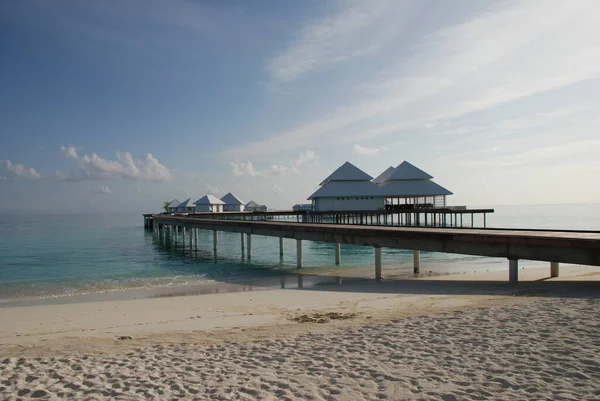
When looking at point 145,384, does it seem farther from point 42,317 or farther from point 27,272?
point 27,272

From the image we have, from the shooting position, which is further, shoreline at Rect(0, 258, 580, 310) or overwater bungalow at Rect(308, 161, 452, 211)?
overwater bungalow at Rect(308, 161, 452, 211)

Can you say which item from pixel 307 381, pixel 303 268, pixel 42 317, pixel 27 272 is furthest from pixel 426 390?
pixel 27 272

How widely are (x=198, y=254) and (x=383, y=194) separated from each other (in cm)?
1853

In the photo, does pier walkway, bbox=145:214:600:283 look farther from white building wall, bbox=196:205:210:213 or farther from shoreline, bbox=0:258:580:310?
white building wall, bbox=196:205:210:213

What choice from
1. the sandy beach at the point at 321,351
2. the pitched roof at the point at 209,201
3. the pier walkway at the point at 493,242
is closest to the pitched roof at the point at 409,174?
the pier walkway at the point at 493,242

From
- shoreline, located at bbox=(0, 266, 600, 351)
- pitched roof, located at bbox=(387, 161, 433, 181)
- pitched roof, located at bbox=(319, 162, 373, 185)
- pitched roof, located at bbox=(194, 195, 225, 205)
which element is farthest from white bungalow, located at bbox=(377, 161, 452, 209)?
pitched roof, located at bbox=(194, 195, 225, 205)

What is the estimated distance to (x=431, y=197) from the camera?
41.3 metres

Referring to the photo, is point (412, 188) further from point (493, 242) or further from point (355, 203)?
point (493, 242)

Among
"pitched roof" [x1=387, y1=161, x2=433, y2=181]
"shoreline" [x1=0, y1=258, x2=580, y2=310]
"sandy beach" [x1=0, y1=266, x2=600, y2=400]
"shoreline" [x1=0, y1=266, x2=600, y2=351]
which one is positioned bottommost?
"shoreline" [x1=0, y1=258, x2=580, y2=310]

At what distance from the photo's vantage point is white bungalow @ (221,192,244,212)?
80062 millimetres

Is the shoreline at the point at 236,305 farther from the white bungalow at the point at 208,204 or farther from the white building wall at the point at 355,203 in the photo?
the white bungalow at the point at 208,204

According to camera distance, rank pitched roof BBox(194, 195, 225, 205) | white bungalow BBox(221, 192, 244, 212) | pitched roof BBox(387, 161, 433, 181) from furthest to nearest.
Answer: white bungalow BBox(221, 192, 244, 212) < pitched roof BBox(194, 195, 225, 205) < pitched roof BBox(387, 161, 433, 181)

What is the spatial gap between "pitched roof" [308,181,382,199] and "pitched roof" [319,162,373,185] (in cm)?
40

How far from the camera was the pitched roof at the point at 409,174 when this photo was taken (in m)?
41.9
